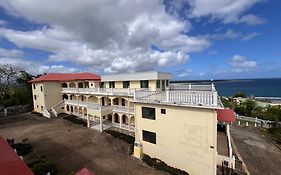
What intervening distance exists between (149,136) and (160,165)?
9.09 feet

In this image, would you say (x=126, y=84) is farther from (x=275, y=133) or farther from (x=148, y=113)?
(x=275, y=133)

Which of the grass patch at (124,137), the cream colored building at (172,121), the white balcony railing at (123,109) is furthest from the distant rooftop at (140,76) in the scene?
the grass patch at (124,137)

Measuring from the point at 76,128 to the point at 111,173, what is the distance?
13.3m

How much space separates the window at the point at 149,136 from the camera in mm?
15938

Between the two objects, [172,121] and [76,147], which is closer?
[172,121]

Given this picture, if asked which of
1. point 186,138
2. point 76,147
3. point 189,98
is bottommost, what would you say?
point 76,147

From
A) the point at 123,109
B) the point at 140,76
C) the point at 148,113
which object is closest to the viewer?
the point at 148,113

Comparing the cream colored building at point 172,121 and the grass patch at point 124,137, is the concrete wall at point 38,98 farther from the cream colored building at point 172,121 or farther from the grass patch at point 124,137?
the grass patch at point 124,137

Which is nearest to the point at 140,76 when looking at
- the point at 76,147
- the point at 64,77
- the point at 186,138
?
the point at 186,138

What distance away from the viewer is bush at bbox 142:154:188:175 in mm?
13914

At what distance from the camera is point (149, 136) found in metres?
16.3

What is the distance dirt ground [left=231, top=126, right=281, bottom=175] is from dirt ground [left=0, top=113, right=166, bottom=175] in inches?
390

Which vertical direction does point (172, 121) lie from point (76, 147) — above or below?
above

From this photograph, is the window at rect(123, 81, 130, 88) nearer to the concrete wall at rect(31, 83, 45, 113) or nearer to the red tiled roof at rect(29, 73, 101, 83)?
the red tiled roof at rect(29, 73, 101, 83)
